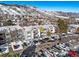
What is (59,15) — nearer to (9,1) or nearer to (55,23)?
(55,23)

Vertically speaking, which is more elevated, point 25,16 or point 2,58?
point 25,16

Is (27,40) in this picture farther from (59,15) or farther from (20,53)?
(59,15)

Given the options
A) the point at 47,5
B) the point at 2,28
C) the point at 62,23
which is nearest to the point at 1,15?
the point at 2,28

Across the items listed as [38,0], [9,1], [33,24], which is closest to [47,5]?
[38,0]

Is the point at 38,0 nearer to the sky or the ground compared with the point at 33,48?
nearer to the sky

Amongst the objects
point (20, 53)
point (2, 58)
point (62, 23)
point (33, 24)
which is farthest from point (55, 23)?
point (2, 58)

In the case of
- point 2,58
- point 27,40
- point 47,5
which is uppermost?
point 47,5

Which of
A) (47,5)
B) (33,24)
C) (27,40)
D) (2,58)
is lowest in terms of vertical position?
(2,58)
